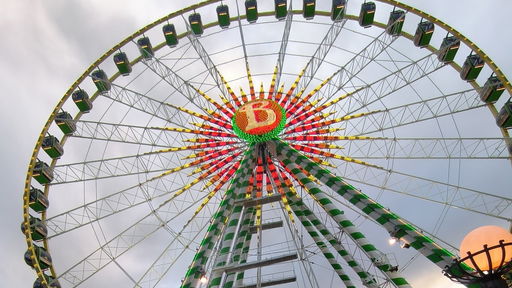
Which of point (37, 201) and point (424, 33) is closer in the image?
point (37, 201)

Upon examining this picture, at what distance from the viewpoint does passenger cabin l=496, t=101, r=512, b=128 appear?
18.5 m

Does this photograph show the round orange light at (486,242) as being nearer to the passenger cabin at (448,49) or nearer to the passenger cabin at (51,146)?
the passenger cabin at (448,49)

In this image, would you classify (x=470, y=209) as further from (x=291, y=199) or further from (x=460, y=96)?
(x=291, y=199)

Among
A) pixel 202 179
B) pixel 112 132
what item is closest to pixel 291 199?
pixel 202 179

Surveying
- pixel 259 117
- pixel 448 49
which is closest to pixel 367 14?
pixel 448 49

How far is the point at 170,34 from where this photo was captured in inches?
890

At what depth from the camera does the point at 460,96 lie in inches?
754

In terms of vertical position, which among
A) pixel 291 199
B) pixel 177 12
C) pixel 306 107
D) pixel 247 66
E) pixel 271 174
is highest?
pixel 177 12

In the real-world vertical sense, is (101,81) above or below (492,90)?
above

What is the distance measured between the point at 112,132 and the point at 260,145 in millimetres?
6800

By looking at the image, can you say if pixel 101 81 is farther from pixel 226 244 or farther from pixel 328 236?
pixel 328 236

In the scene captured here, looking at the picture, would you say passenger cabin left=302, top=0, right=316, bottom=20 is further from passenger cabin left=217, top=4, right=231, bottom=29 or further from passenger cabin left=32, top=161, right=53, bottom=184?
passenger cabin left=32, top=161, right=53, bottom=184

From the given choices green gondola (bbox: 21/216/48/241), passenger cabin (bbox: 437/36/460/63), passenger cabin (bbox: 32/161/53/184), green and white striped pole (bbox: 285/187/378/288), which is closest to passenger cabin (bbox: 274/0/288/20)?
passenger cabin (bbox: 437/36/460/63)

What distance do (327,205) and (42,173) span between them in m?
12.5
